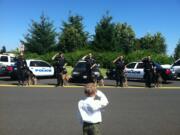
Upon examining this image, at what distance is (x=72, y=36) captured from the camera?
198ft

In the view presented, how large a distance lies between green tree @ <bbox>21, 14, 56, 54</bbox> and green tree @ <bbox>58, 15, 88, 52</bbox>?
161cm

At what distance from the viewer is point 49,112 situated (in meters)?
12.7

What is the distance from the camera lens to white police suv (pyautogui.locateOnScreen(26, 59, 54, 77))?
29.1 m

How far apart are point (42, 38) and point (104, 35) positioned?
1091cm

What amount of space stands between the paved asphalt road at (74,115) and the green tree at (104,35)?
3872 cm

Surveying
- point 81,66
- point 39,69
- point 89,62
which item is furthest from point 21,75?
point 39,69

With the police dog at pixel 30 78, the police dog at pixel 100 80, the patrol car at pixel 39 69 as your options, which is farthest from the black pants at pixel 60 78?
the patrol car at pixel 39 69

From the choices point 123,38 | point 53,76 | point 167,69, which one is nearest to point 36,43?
point 123,38

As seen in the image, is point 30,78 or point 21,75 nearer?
point 21,75

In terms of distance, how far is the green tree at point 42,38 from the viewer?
62.9 m

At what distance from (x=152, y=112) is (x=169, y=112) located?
51 centimetres

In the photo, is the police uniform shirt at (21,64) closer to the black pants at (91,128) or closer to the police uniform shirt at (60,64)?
the police uniform shirt at (60,64)

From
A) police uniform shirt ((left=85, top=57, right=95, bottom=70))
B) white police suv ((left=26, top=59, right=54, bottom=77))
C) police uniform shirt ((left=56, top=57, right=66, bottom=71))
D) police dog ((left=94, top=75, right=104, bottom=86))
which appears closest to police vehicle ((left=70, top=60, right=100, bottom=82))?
police dog ((left=94, top=75, right=104, bottom=86))

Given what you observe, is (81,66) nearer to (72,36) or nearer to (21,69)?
(21,69)
